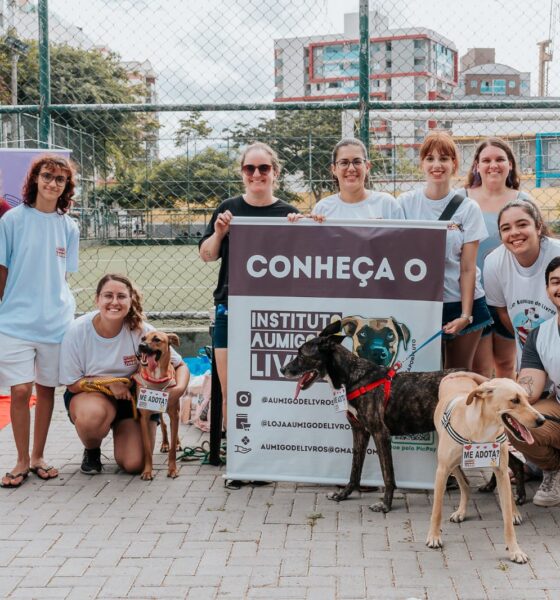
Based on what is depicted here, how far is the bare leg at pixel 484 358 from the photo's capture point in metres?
5.38

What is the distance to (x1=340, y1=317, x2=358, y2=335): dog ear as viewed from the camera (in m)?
4.81

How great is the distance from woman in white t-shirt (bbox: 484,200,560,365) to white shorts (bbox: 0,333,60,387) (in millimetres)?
2841

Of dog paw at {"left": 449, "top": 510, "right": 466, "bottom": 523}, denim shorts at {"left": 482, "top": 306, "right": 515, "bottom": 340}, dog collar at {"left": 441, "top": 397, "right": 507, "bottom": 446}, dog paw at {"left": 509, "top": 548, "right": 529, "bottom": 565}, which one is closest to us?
dog paw at {"left": 509, "top": 548, "right": 529, "bottom": 565}

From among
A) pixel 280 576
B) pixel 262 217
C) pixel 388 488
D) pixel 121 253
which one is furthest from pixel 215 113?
pixel 121 253

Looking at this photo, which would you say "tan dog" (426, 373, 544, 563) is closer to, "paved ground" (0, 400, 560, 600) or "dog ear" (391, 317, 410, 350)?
"paved ground" (0, 400, 560, 600)

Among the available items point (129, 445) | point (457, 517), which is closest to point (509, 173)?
point (457, 517)

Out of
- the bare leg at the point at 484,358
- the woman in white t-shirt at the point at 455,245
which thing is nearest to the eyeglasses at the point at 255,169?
the woman in white t-shirt at the point at 455,245

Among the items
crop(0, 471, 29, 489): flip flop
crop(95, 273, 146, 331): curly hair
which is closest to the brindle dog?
crop(95, 273, 146, 331): curly hair

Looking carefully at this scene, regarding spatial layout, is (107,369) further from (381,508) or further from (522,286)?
(522,286)

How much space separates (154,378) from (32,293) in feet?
3.10

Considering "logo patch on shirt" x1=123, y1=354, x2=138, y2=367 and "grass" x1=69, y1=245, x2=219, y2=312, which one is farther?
"grass" x1=69, y1=245, x2=219, y2=312

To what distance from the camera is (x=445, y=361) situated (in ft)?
17.1

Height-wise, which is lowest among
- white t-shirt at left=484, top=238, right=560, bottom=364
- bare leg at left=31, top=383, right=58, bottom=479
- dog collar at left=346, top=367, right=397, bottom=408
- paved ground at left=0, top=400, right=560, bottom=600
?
paved ground at left=0, top=400, right=560, bottom=600

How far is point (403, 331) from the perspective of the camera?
4.79 metres
